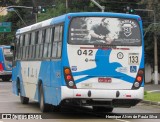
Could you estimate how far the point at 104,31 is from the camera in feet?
53.0

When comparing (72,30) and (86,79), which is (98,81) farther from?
(72,30)

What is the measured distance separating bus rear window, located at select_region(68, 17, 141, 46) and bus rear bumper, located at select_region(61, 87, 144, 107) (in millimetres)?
1520

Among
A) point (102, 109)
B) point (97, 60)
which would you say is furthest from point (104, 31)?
point (102, 109)

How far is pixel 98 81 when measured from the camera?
51.9 ft

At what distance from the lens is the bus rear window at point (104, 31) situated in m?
16.0

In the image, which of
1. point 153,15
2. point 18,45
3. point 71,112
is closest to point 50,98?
point 71,112

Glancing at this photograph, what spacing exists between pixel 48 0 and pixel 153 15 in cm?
3161

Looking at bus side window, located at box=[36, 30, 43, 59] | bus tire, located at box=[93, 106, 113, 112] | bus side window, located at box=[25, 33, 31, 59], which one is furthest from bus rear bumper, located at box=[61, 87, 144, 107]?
bus side window, located at box=[25, 33, 31, 59]

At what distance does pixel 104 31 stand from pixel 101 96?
6.83 ft

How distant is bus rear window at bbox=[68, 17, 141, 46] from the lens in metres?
16.0

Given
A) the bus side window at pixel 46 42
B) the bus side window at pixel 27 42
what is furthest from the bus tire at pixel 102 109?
the bus side window at pixel 27 42

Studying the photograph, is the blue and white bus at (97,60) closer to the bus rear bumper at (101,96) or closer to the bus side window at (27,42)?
the bus rear bumper at (101,96)

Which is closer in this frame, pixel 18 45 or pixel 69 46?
pixel 69 46

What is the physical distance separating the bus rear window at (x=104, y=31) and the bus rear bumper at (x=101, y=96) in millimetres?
1520
